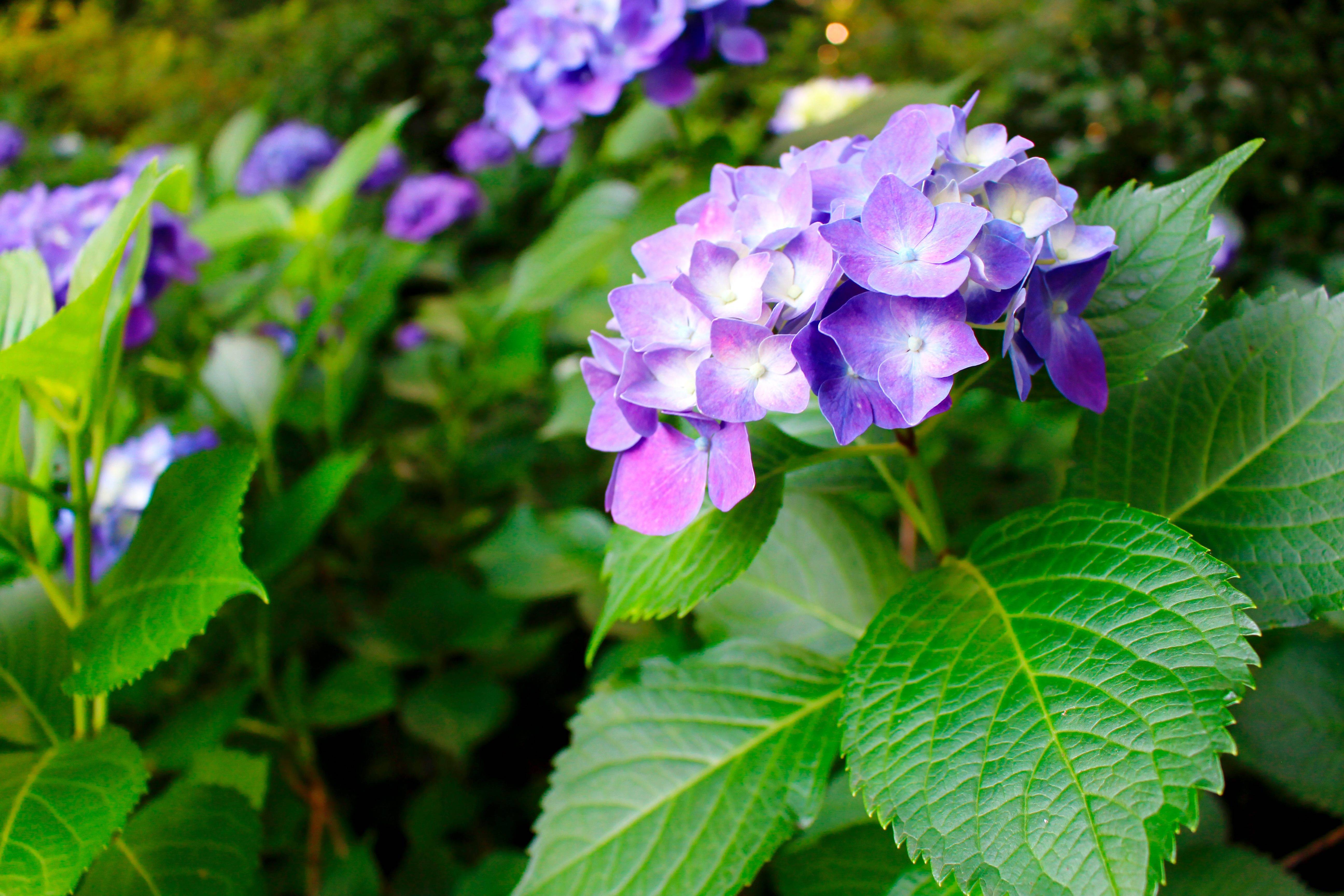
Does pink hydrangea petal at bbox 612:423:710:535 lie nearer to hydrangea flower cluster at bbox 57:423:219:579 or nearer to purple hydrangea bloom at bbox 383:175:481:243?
hydrangea flower cluster at bbox 57:423:219:579

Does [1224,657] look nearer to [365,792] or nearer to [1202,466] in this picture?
[1202,466]

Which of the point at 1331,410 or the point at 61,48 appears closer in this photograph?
the point at 1331,410

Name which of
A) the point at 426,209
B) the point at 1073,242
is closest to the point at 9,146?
the point at 426,209

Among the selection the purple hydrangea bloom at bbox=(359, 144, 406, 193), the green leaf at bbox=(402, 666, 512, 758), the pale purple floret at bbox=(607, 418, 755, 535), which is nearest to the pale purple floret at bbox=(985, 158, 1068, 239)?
the pale purple floret at bbox=(607, 418, 755, 535)

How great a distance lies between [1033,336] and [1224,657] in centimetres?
22

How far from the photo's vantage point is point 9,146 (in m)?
2.63

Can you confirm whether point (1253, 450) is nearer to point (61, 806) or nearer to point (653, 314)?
point (653, 314)

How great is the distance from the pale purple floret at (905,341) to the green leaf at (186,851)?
0.68m

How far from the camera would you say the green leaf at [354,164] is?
4.11ft

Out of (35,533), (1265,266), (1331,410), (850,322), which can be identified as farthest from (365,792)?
(1265,266)

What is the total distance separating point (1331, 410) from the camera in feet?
2.03

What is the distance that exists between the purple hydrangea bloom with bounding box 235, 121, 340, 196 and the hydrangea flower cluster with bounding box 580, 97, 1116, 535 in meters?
2.63

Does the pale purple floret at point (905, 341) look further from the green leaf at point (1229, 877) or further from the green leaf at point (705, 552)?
the green leaf at point (1229, 877)

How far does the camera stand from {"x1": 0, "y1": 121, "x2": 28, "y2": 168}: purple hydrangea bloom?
261cm
